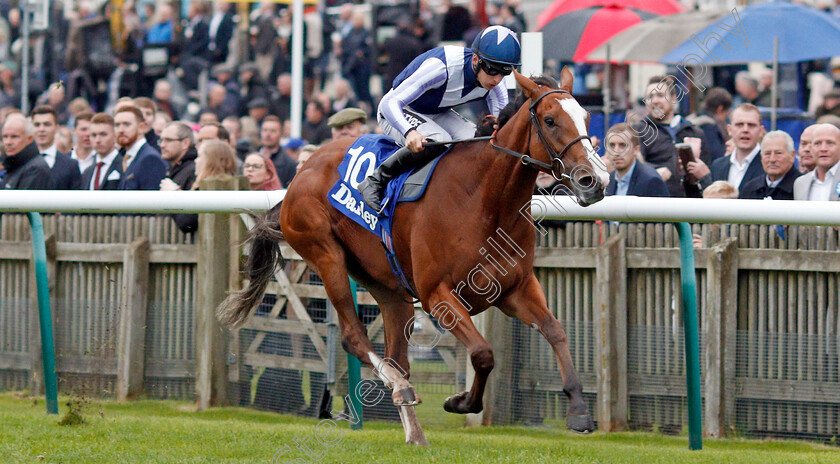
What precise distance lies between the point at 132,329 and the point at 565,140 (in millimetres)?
3759

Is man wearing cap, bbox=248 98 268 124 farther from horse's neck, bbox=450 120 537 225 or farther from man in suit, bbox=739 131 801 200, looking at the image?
horse's neck, bbox=450 120 537 225

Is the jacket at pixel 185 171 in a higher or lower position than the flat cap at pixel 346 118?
lower

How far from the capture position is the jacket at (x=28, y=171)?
8062 millimetres

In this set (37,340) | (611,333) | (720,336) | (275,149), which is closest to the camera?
(720,336)

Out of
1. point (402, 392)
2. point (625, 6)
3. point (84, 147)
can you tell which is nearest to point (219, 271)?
point (402, 392)

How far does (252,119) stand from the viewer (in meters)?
12.1

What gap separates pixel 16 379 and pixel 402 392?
3467mm

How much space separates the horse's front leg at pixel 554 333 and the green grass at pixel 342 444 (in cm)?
37

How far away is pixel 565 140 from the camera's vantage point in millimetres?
4512

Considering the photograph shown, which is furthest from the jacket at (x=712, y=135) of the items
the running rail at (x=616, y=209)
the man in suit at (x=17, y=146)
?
the man in suit at (x=17, y=146)

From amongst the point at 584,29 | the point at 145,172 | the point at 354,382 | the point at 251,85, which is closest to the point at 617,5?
the point at 584,29

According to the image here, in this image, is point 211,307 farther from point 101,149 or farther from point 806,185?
point 806,185

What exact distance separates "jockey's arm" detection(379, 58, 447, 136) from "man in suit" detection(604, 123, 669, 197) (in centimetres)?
181

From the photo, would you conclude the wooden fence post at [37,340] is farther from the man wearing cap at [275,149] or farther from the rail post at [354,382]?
the rail post at [354,382]
